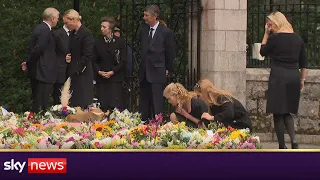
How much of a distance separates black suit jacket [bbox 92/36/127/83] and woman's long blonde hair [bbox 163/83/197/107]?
4163 mm

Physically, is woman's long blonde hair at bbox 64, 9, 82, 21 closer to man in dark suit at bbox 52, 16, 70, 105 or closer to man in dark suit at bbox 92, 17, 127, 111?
man in dark suit at bbox 52, 16, 70, 105

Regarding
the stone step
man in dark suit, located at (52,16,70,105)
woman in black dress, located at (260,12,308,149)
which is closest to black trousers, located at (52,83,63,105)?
man in dark suit, located at (52,16,70,105)

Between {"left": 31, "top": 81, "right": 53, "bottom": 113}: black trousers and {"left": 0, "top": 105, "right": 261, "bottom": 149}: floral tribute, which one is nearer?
{"left": 0, "top": 105, "right": 261, "bottom": 149}: floral tribute

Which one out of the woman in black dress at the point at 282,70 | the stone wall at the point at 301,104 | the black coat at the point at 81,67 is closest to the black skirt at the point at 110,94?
the black coat at the point at 81,67

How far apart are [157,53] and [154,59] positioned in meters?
0.09

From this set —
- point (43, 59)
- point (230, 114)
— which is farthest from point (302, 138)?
point (230, 114)

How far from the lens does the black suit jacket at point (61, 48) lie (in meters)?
15.0

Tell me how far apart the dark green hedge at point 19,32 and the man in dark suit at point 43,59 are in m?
3.18

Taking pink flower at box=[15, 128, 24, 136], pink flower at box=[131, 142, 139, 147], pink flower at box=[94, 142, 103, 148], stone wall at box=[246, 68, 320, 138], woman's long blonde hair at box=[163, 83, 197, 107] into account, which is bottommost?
Answer: stone wall at box=[246, 68, 320, 138]

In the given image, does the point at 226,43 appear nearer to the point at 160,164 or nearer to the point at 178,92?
the point at 178,92

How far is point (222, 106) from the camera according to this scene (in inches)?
454

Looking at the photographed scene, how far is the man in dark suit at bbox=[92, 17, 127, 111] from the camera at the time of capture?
15.4 m

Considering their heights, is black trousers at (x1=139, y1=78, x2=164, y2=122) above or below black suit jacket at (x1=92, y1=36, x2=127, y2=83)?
below

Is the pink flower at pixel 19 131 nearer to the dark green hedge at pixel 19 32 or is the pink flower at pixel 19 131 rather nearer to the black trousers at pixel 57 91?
the black trousers at pixel 57 91
